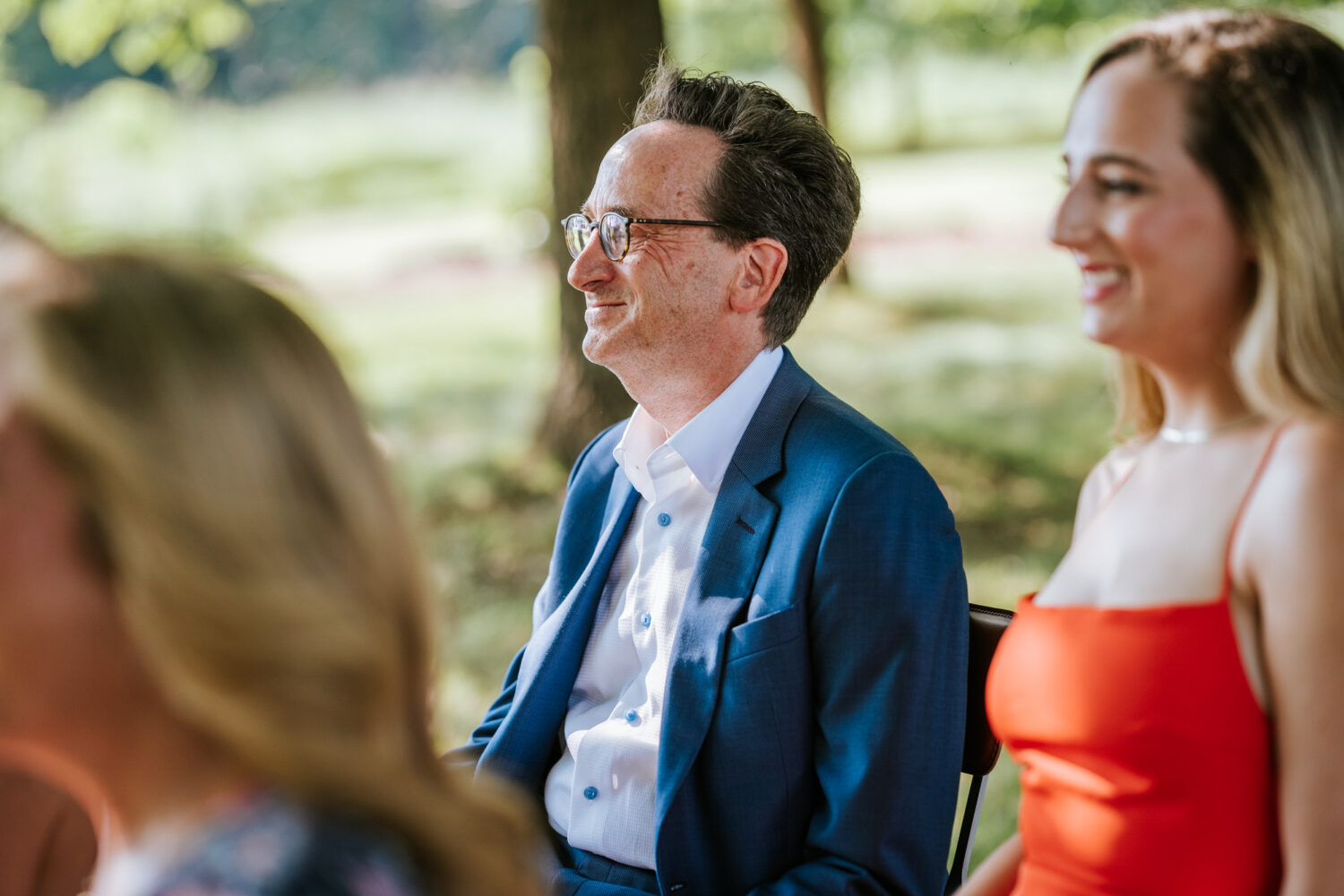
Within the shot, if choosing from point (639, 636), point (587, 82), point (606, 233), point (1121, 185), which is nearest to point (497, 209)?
point (587, 82)

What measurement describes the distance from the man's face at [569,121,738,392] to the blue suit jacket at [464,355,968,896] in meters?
0.44

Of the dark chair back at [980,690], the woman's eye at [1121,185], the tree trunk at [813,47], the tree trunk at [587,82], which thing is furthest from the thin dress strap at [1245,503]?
the tree trunk at [813,47]

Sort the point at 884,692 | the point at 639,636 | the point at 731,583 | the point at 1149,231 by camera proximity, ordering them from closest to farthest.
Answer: the point at 1149,231
the point at 884,692
the point at 731,583
the point at 639,636

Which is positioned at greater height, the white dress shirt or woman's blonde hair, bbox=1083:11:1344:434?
woman's blonde hair, bbox=1083:11:1344:434

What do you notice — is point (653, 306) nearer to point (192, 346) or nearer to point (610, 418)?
point (192, 346)

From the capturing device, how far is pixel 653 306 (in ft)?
8.42

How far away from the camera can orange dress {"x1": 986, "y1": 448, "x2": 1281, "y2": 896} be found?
148 centimetres

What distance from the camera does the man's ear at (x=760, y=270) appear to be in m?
2.60

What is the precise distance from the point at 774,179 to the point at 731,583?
90 centimetres

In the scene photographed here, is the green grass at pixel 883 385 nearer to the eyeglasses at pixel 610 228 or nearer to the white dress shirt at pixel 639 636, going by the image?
the white dress shirt at pixel 639 636

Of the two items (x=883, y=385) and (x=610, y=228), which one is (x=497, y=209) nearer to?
(x=883, y=385)

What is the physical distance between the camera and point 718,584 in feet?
7.31

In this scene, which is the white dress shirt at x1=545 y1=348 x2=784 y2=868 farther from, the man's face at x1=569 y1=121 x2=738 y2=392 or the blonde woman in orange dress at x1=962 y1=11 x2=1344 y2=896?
the blonde woman in orange dress at x1=962 y1=11 x2=1344 y2=896

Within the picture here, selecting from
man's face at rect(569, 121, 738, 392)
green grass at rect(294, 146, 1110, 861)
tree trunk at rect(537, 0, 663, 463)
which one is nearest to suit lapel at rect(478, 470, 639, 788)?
green grass at rect(294, 146, 1110, 861)
